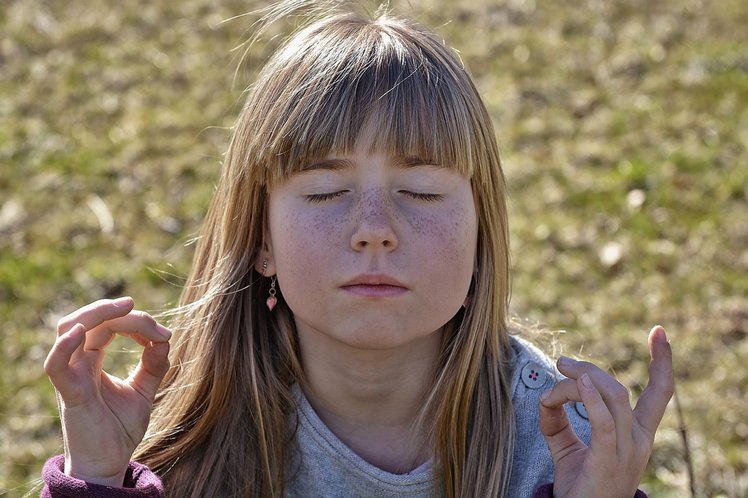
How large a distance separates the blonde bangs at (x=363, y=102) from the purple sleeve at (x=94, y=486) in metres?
0.70

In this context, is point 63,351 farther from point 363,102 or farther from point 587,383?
point 587,383

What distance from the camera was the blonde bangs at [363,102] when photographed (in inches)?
92.4

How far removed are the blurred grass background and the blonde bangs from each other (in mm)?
1223

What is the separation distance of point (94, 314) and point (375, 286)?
0.59m

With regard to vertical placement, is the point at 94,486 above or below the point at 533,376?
below

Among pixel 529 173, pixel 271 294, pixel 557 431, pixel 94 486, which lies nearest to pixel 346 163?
pixel 271 294

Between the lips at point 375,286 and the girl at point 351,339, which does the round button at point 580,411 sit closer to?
the girl at point 351,339

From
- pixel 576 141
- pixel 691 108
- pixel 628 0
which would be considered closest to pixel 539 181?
pixel 576 141

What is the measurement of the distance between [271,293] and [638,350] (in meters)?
2.02

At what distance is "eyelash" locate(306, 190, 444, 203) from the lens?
91.3 inches

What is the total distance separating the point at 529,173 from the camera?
222 inches

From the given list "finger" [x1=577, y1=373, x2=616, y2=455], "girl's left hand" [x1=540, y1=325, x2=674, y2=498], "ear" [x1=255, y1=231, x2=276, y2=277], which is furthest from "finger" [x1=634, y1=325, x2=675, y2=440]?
"ear" [x1=255, y1=231, x2=276, y2=277]

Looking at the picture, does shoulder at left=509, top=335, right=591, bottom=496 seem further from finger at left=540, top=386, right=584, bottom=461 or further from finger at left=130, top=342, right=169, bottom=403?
finger at left=130, top=342, right=169, bottom=403

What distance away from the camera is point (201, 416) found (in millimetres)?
2646
